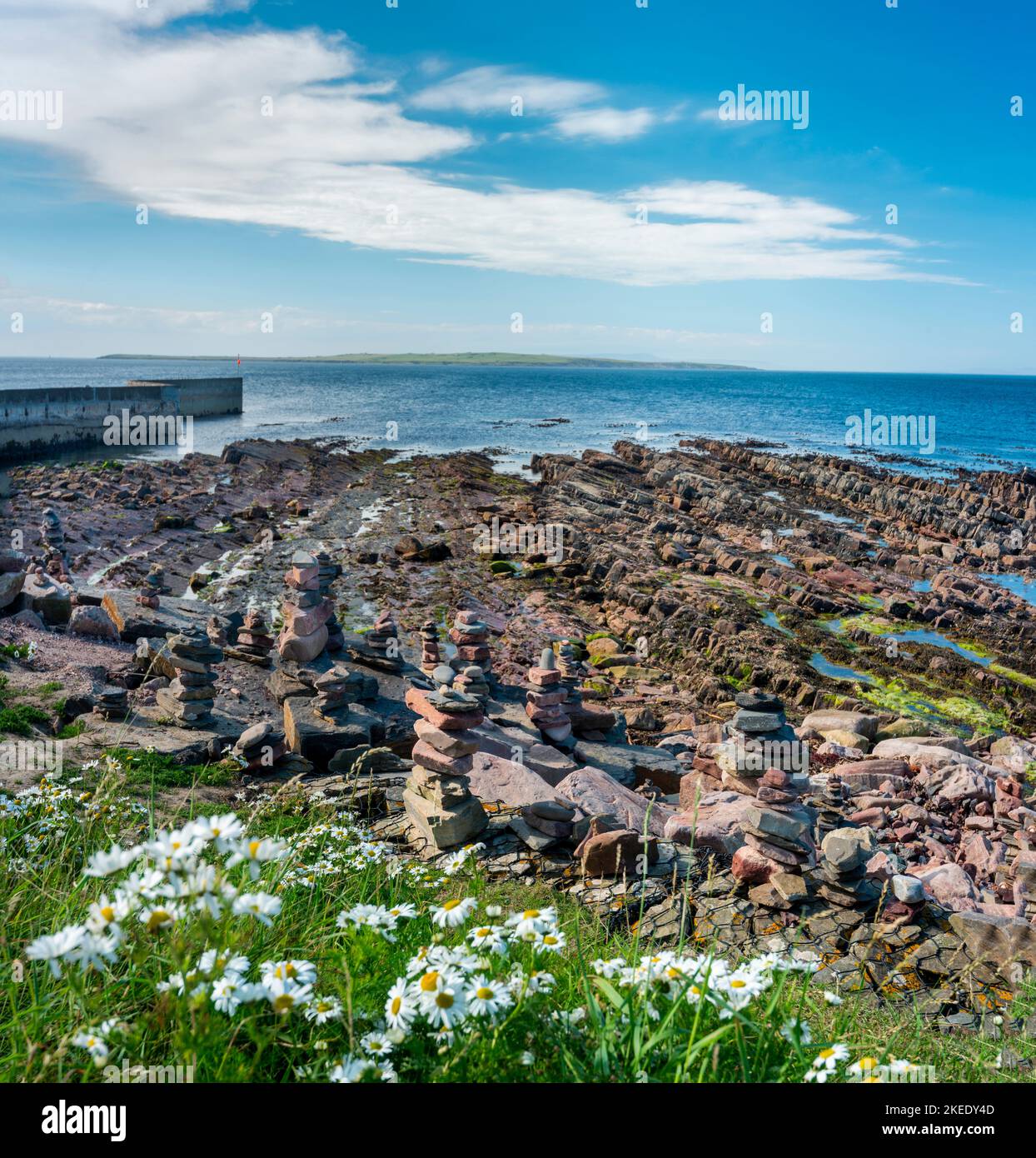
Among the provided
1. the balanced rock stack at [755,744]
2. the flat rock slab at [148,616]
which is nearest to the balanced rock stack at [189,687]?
the flat rock slab at [148,616]

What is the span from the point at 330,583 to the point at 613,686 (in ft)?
29.6

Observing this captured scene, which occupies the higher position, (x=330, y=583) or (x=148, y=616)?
Answer: (x=330, y=583)

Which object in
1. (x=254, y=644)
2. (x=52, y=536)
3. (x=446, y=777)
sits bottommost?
(x=446, y=777)

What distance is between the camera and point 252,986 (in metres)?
2.38

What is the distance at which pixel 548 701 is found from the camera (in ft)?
37.8

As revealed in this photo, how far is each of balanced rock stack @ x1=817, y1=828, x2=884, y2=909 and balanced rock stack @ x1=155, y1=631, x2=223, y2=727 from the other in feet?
26.1

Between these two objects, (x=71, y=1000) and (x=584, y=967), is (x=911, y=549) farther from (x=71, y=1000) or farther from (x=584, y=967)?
(x=71, y=1000)

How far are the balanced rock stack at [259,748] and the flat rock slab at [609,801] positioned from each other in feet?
11.8

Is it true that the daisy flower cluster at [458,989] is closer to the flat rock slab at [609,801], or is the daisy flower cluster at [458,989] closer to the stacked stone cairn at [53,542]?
the flat rock slab at [609,801]

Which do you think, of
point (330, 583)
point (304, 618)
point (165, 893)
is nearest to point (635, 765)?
point (304, 618)

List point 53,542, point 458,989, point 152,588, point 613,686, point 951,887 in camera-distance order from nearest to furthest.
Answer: point 458,989
point 951,887
point 613,686
point 152,588
point 53,542

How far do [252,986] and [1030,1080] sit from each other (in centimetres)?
357

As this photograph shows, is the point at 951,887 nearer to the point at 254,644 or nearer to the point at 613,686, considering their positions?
the point at 613,686
